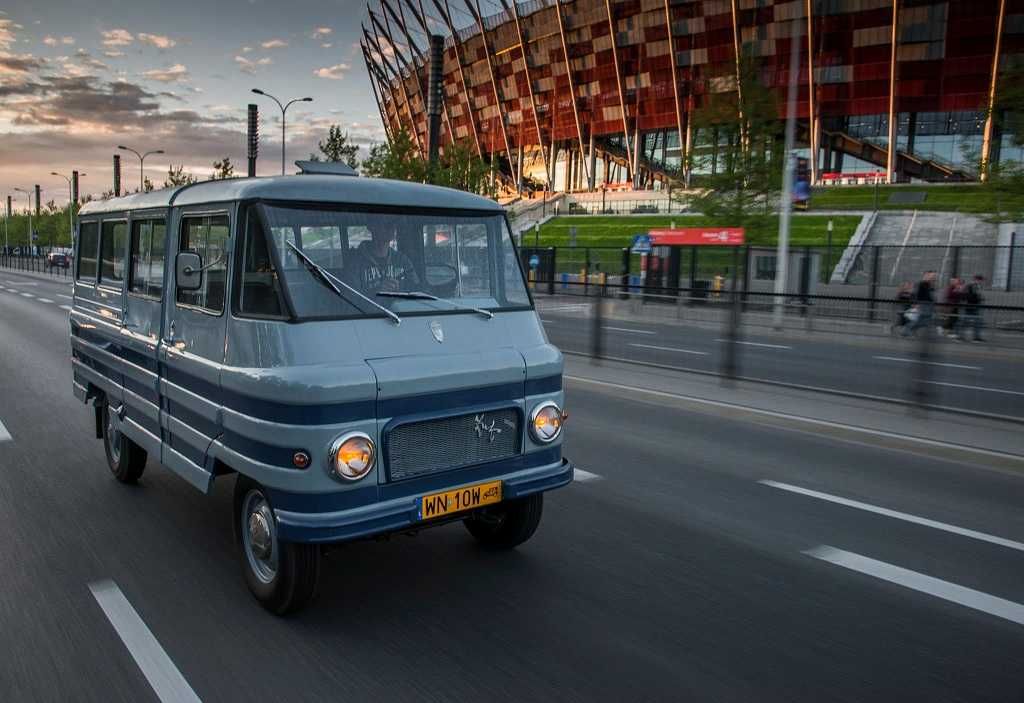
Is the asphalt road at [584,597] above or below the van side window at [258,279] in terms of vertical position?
below

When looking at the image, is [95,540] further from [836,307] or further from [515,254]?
[836,307]

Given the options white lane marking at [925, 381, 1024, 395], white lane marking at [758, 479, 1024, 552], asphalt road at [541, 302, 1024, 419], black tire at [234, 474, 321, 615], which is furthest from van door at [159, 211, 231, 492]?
white lane marking at [925, 381, 1024, 395]

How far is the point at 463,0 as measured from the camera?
79.6 m

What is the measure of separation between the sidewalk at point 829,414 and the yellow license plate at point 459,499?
542 cm

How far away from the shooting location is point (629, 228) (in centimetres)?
5716

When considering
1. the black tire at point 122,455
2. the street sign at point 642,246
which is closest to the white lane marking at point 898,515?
the black tire at point 122,455

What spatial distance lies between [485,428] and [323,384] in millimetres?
964

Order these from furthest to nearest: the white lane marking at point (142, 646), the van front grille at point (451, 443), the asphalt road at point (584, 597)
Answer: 1. the van front grille at point (451, 443)
2. the asphalt road at point (584, 597)
3. the white lane marking at point (142, 646)

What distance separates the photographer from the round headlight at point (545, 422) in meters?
4.64

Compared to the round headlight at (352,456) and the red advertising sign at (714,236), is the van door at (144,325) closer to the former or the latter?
the round headlight at (352,456)

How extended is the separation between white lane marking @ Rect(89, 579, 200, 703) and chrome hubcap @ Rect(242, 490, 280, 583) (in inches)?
23.8

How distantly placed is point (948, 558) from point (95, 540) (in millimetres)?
5398

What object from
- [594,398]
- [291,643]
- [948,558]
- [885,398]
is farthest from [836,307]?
[291,643]

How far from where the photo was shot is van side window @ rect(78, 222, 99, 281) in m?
6.77
